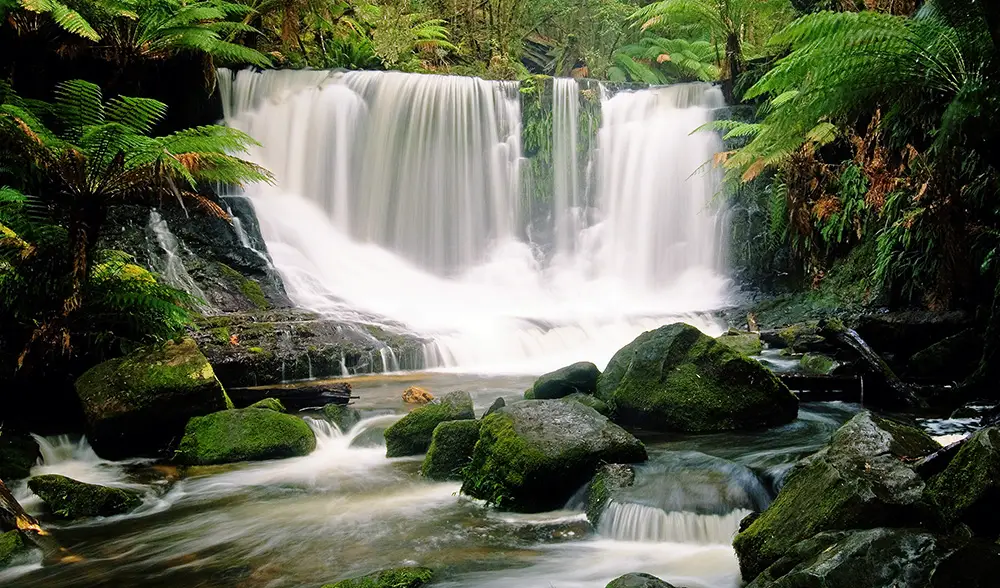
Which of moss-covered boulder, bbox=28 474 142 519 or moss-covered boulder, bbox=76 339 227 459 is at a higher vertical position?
moss-covered boulder, bbox=76 339 227 459

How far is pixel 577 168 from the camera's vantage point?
49.6 ft

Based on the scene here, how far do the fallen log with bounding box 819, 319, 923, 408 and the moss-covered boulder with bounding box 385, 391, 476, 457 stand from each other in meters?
3.57

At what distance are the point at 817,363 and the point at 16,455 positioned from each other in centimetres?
734

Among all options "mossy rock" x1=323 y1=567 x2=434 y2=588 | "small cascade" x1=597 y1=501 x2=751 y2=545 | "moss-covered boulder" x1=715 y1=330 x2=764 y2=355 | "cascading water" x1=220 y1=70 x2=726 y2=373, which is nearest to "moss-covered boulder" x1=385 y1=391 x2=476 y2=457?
"small cascade" x1=597 y1=501 x2=751 y2=545

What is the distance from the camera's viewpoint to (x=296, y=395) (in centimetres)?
652

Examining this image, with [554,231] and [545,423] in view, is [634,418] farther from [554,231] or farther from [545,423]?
[554,231]

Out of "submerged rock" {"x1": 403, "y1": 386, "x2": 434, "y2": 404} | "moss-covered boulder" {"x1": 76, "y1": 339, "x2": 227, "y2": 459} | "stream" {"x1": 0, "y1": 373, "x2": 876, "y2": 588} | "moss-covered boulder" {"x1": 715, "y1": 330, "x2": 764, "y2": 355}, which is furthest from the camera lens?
"moss-covered boulder" {"x1": 715, "y1": 330, "x2": 764, "y2": 355}

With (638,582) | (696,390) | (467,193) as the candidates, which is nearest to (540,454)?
(638,582)

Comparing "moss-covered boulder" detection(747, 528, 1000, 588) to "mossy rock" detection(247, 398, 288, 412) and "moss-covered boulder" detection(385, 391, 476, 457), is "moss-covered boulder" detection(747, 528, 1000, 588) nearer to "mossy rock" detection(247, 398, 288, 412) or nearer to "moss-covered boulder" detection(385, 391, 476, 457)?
"moss-covered boulder" detection(385, 391, 476, 457)

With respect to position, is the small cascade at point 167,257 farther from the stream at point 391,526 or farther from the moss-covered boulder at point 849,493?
the moss-covered boulder at point 849,493

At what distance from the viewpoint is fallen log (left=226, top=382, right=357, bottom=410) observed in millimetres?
6508

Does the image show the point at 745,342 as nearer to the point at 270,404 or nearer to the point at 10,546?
the point at 270,404

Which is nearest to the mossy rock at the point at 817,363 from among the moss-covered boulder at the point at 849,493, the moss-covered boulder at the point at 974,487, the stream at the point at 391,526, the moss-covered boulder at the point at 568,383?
the stream at the point at 391,526

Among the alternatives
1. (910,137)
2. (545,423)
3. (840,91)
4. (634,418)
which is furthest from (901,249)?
(545,423)
